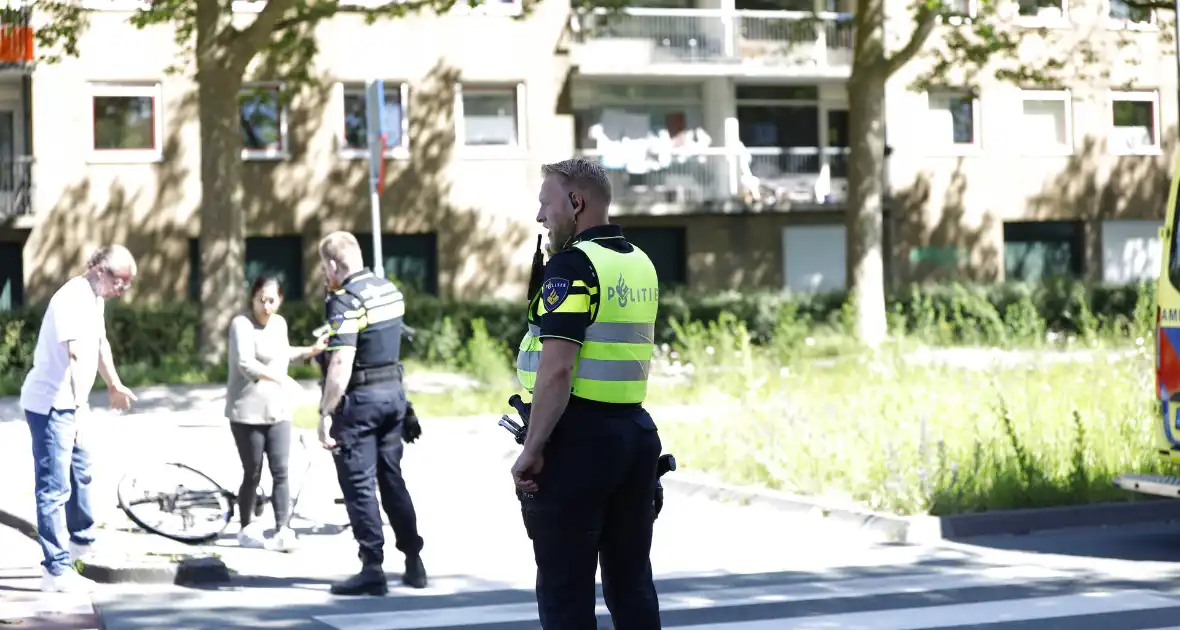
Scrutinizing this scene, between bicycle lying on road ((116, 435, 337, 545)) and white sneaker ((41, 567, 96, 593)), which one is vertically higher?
bicycle lying on road ((116, 435, 337, 545))

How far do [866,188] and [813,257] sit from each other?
11088 millimetres

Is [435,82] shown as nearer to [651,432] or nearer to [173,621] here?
[173,621]

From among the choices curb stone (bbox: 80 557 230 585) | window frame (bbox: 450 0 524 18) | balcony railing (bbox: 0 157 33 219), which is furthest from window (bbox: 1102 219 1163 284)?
curb stone (bbox: 80 557 230 585)

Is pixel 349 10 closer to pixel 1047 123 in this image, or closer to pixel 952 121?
pixel 952 121

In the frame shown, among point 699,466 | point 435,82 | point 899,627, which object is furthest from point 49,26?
point 899,627

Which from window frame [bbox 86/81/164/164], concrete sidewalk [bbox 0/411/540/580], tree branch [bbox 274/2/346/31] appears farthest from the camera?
window frame [bbox 86/81/164/164]

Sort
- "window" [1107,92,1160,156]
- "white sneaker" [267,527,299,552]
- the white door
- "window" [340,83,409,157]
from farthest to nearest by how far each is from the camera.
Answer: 1. "window" [1107,92,1160,156]
2. the white door
3. "window" [340,83,409,157]
4. "white sneaker" [267,527,299,552]

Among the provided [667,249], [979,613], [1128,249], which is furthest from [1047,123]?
[979,613]

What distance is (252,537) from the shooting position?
10547mm

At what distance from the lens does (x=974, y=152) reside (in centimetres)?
3922

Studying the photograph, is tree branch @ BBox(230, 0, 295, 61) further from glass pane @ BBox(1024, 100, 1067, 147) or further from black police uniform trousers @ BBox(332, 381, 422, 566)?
glass pane @ BBox(1024, 100, 1067, 147)

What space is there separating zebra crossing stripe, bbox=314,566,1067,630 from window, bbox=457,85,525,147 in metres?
26.5

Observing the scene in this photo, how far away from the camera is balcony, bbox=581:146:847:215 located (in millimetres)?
36656

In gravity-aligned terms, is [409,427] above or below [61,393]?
below
